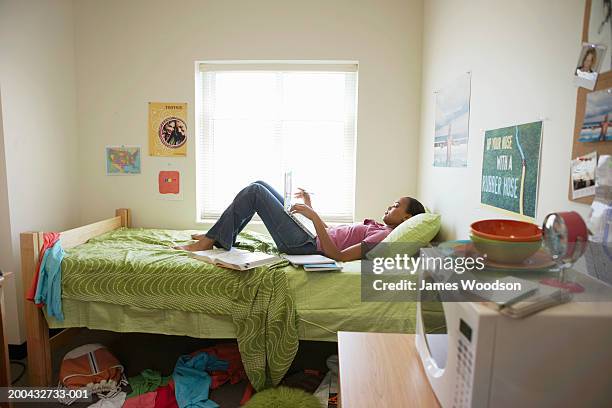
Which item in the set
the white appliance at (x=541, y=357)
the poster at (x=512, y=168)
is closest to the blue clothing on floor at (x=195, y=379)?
the white appliance at (x=541, y=357)

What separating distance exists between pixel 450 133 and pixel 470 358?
64.5 inches

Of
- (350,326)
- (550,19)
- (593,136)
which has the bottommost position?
(350,326)

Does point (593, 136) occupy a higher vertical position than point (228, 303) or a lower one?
higher

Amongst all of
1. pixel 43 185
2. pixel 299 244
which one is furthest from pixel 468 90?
pixel 43 185

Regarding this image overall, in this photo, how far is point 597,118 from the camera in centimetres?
95

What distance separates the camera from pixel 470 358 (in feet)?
2.19

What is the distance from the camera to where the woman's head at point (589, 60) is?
97 centimetres

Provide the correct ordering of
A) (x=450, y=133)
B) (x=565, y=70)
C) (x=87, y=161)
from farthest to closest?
1. (x=87, y=161)
2. (x=450, y=133)
3. (x=565, y=70)

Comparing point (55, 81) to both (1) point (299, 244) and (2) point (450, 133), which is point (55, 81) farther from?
(2) point (450, 133)

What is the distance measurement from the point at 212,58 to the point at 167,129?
0.65 metres

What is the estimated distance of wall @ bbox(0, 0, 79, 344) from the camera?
220 cm

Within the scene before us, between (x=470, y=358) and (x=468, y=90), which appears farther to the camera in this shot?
(x=468, y=90)

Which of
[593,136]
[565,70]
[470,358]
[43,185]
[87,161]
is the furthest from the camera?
[87,161]

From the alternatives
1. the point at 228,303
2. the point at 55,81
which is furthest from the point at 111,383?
the point at 55,81
